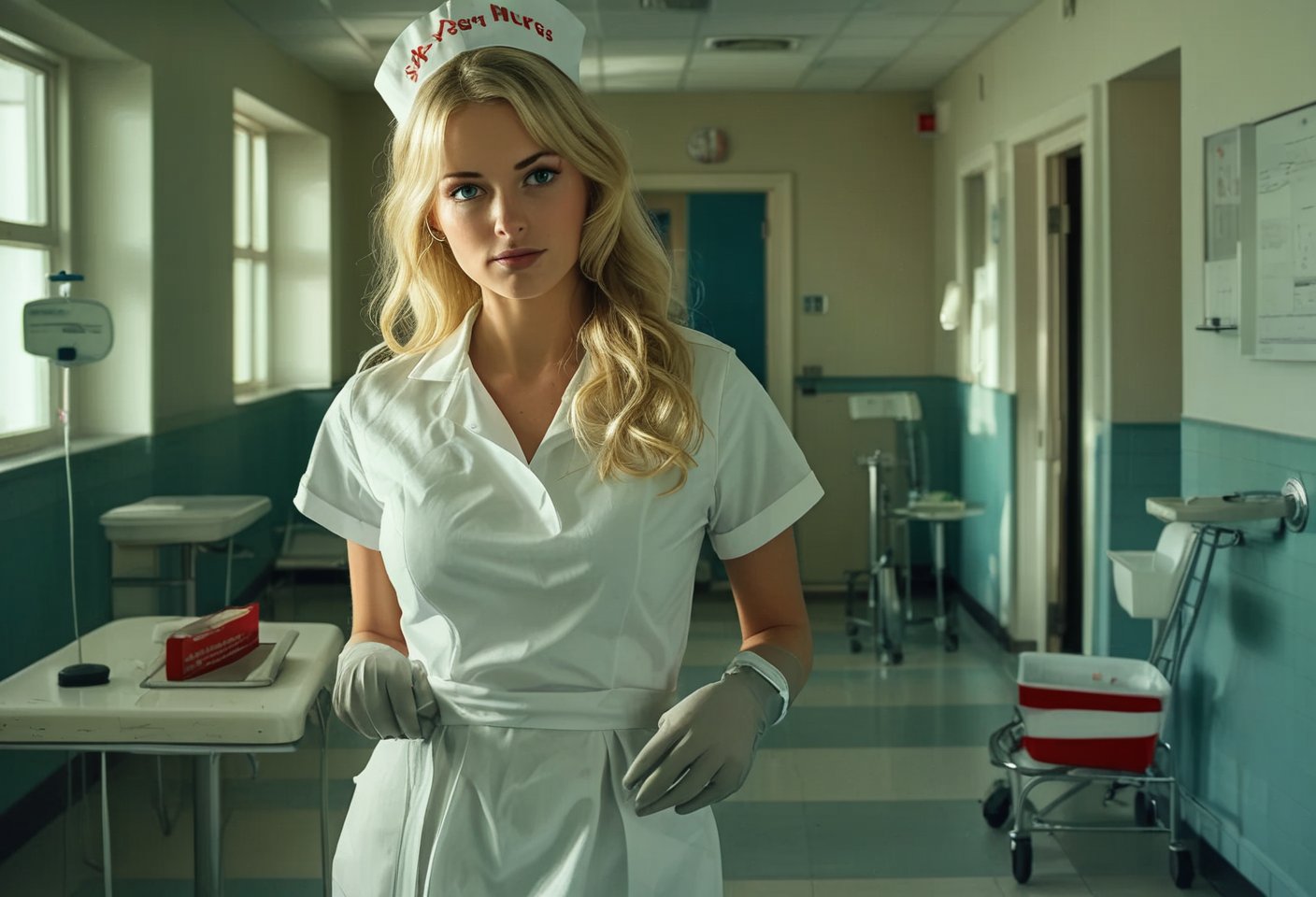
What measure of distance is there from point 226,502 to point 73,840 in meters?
1.02

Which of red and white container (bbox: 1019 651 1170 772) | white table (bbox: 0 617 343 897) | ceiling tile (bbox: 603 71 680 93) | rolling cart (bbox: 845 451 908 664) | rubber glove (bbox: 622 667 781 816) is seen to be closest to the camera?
rubber glove (bbox: 622 667 781 816)

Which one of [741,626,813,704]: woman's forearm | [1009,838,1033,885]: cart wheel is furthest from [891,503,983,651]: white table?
[741,626,813,704]: woman's forearm

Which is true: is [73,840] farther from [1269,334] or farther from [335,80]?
[335,80]

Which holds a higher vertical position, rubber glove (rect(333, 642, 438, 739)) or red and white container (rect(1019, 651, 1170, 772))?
rubber glove (rect(333, 642, 438, 739))


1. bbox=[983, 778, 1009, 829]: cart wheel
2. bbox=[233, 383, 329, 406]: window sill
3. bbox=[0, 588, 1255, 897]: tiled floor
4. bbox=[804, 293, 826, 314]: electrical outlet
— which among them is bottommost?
bbox=[0, 588, 1255, 897]: tiled floor

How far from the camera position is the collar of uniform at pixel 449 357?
1267 mm

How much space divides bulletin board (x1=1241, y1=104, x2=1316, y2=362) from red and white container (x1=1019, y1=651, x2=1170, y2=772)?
84cm

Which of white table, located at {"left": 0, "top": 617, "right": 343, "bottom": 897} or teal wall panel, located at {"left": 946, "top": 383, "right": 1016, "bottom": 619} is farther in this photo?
teal wall panel, located at {"left": 946, "top": 383, "right": 1016, "bottom": 619}

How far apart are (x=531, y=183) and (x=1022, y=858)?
2.63 m

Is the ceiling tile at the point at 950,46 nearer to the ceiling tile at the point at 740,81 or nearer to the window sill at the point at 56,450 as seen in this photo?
the ceiling tile at the point at 740,81

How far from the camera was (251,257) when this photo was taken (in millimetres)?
6512

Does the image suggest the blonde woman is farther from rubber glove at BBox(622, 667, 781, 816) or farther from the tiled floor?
the tiled floor

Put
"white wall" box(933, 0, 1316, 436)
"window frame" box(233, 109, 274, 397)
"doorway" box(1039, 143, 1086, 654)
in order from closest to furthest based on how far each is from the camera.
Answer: "white wall" box(933, 0, 1316, 436) < "doorway" box(1039, 143, 1086, 654) < "window frame" box(233, 109, 274, 397)

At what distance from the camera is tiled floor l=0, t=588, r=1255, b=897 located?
10.9 ft
